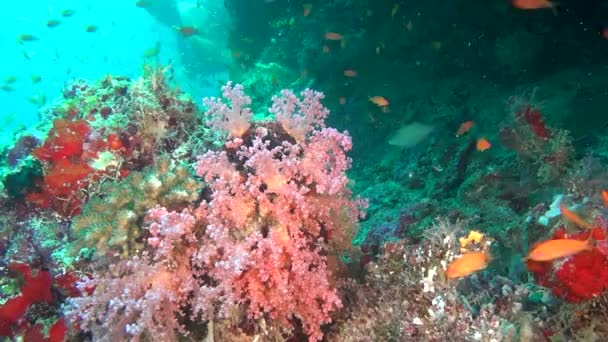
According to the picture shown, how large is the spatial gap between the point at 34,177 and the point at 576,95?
10836mm

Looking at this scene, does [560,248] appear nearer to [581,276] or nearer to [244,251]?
[581,276]

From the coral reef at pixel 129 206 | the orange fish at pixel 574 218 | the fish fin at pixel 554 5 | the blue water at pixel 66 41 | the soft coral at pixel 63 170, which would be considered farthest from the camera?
the blue water at pixel 66 41

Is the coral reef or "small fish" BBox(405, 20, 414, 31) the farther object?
"small fish" BBox(405, 20, 414, 31)

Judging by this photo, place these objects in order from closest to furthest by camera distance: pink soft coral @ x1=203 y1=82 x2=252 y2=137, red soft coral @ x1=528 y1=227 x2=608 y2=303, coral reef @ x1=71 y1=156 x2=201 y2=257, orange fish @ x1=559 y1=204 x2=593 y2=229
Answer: red soft coral @ x1=528 y1=227 x2=608 y2=303 → coral reef @ x1=71 y1=156 x2=201 y2=257 → orange fish @ x1=559 y1=204 x2=593 y2=229 → pink soft coral @ x1=203 y1=82 x2=252 y2=137

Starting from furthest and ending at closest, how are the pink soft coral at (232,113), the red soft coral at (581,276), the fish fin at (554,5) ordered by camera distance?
the fish fin at (554,5)
the pink soft coral at (232,113)
the red soft coral at (581,276)

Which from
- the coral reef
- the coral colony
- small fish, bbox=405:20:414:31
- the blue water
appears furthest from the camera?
the blue water

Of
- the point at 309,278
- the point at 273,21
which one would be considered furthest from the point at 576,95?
the point at 273,21

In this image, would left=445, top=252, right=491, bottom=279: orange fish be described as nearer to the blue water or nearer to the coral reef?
the coral reef

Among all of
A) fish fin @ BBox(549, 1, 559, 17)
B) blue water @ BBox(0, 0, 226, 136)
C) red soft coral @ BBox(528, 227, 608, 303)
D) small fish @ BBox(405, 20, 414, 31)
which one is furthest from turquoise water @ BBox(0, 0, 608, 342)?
blue water @ BBox(0, 0, 226, 136)

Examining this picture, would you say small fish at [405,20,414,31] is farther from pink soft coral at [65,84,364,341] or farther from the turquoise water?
pink soft coral at [65,84,364,341]

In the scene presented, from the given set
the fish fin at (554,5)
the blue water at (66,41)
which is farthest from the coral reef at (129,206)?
the blue water at (66,41)

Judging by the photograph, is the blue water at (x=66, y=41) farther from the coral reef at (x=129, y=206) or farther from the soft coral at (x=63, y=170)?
the coral reef at (x=129, y=206)

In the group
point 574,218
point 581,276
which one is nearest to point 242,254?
point 581,276

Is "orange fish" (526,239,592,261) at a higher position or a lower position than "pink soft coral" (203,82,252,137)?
lower
